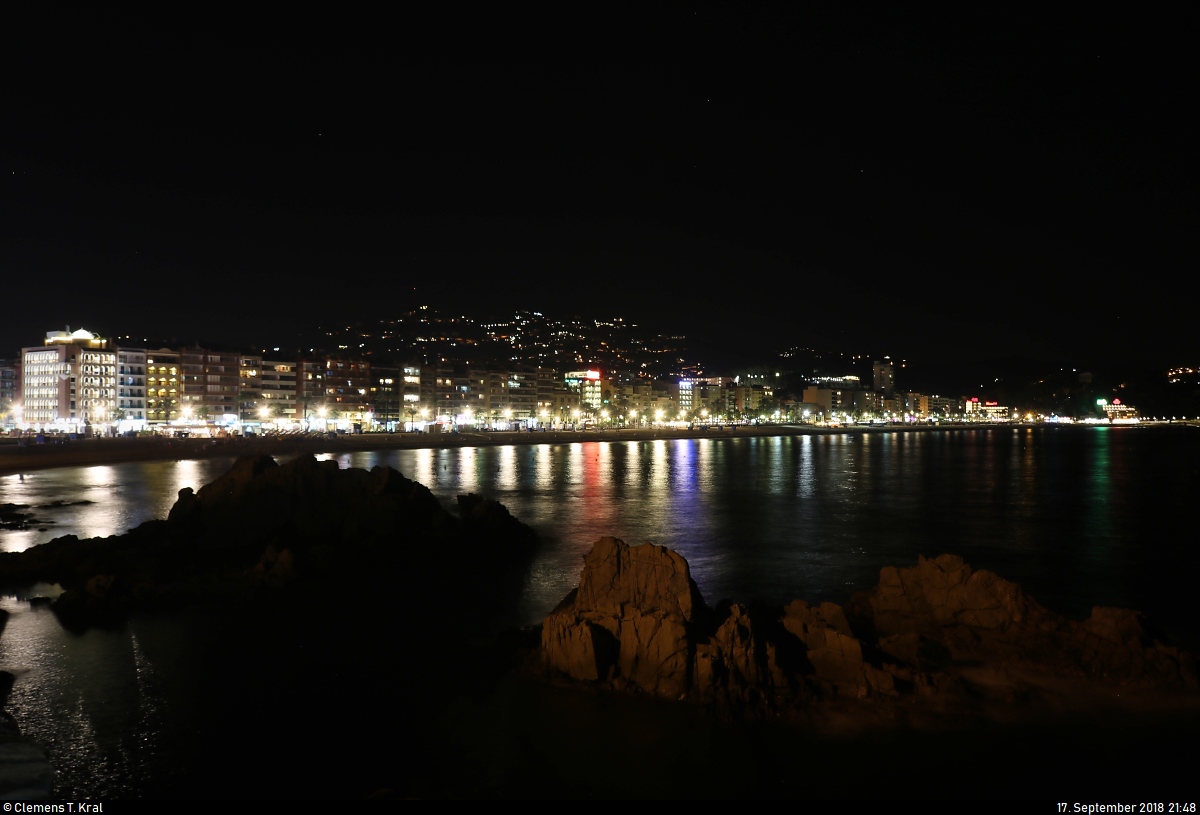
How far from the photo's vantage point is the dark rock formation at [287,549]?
14164 millimetres

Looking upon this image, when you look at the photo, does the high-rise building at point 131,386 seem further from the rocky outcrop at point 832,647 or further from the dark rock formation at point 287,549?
the rocky outcrop at point 832,647

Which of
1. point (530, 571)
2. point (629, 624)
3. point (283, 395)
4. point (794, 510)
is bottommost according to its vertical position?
point (794, 510)

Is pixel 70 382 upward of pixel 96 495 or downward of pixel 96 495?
upward

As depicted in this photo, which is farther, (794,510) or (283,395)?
(283,395)

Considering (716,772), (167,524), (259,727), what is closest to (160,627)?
(259,727)

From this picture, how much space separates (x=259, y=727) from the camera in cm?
892

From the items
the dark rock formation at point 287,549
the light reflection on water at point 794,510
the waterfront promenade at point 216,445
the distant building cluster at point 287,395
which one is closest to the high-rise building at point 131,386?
the distant building cluster at point 287,395

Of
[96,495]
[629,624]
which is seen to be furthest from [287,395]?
[629,624]

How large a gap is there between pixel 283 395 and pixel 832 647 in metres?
89.3

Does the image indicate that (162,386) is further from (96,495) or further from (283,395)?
(96,495)

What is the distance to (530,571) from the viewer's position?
17.3 meters

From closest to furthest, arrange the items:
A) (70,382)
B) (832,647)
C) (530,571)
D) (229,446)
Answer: (832,647) < (530,571) < (229,446) < (70,382)

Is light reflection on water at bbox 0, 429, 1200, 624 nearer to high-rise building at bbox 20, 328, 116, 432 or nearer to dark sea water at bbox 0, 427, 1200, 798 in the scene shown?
dark sea water at bbox 0, 427, 1200, 798

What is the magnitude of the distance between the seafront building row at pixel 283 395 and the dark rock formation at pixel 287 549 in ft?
197
